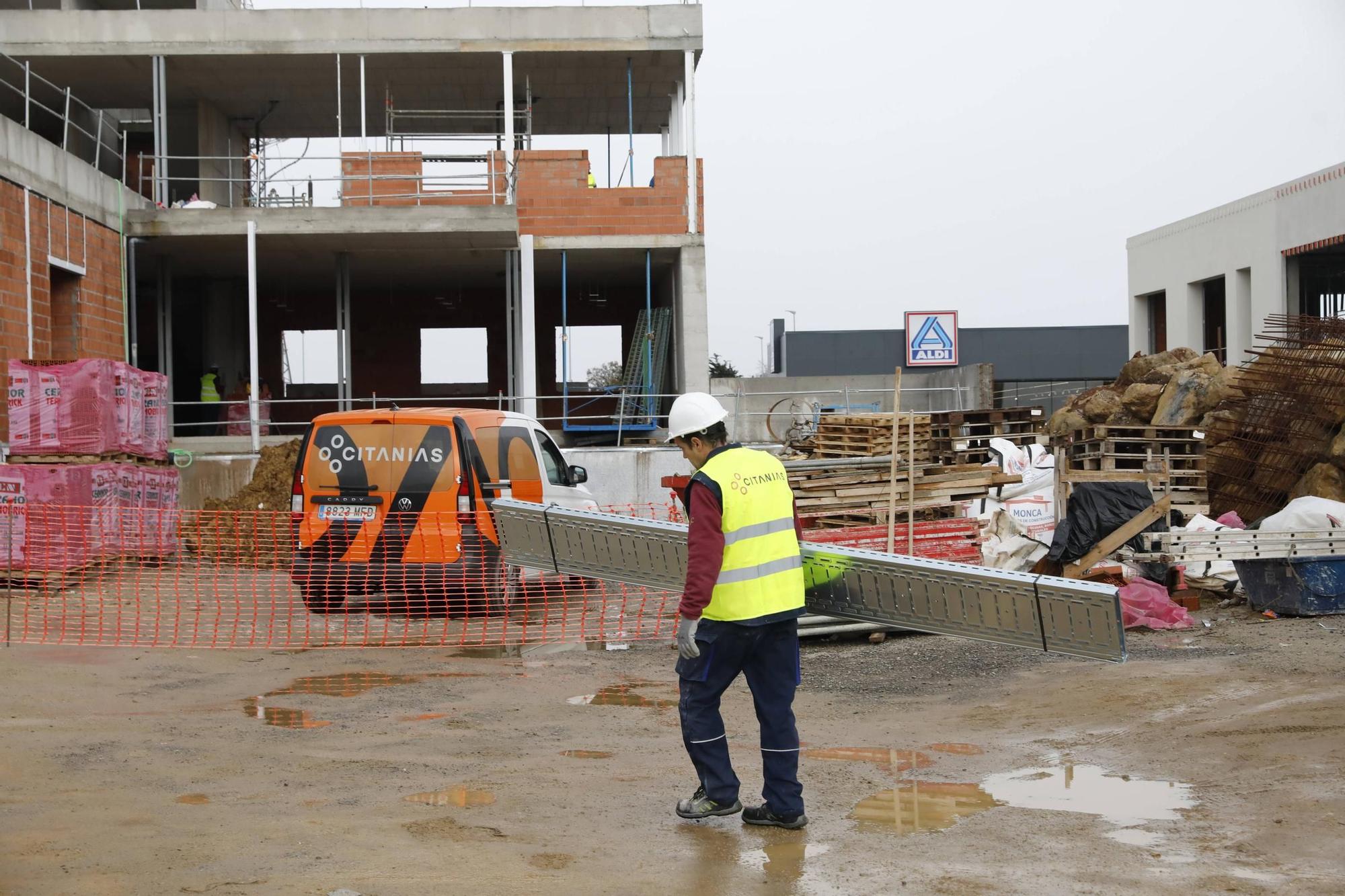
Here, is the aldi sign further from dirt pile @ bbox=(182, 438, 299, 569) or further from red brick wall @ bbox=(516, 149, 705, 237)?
dirt pile @ bbox=(182, 438, 299, 569)

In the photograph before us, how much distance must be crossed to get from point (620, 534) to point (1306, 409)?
37.8 feet

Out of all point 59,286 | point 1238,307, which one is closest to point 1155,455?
point 59,286

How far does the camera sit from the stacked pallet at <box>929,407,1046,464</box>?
14078mm

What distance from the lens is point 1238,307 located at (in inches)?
1132

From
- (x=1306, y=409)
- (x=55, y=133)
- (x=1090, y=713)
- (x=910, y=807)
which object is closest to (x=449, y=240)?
(x=55, y=133)

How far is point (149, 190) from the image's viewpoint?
25.3 m

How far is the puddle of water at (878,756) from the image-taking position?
248 inches

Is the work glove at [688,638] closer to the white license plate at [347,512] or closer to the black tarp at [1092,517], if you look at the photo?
the white license plate at [347,512]

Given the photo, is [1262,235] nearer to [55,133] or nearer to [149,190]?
[149,190]

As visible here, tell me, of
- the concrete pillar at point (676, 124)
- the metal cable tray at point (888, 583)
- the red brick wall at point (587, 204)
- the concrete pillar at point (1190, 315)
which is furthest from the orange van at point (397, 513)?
the concrete pillar at point (1190, 315)

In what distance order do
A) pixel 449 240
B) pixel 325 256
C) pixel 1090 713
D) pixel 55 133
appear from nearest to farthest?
pixel 1090 713 < pixel 449 240 < pixel 325 256 < pixel 55 133

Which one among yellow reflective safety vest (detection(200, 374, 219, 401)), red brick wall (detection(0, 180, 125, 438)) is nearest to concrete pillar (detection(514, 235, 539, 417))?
yellow reflective safety vest (detection(200, 374, 219, 401))

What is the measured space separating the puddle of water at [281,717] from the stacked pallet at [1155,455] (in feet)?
29.4

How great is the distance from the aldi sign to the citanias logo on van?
897 cm
